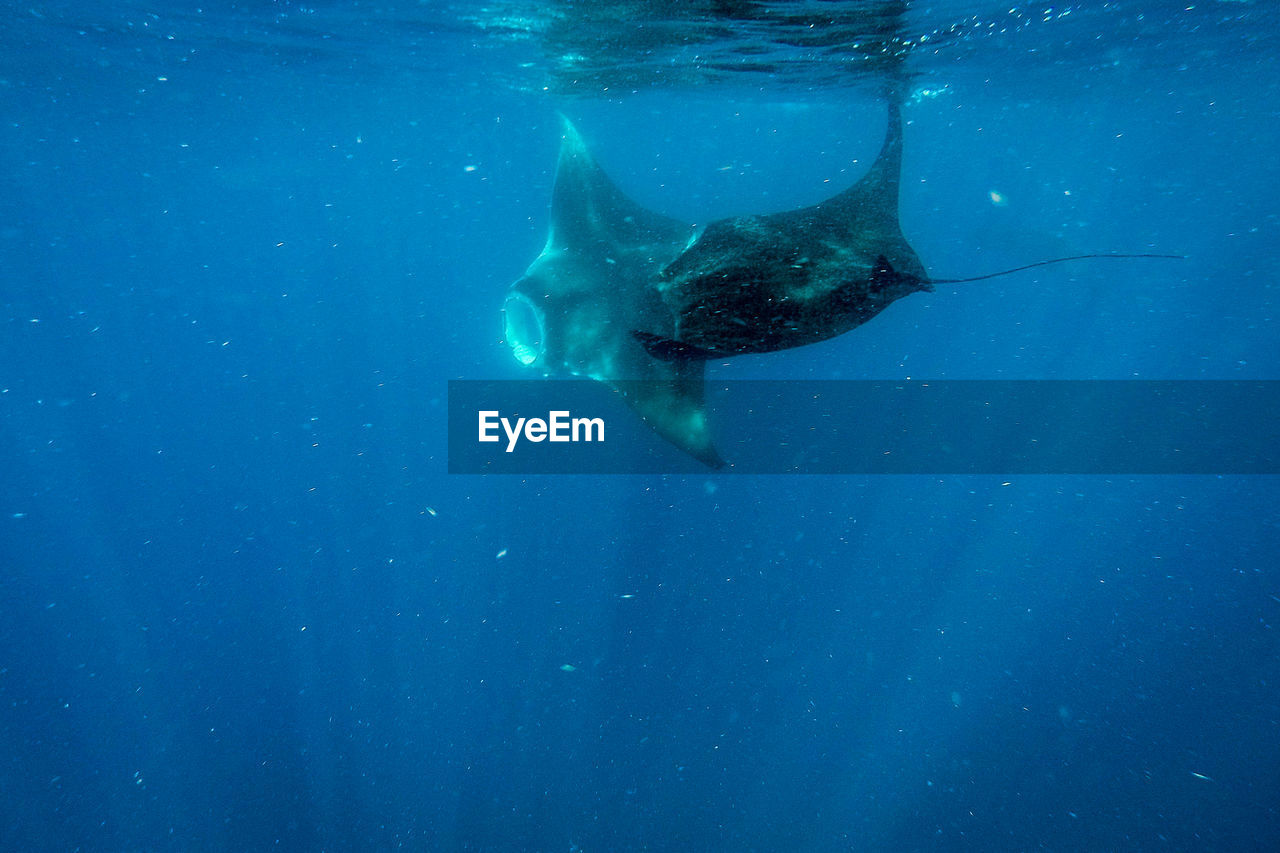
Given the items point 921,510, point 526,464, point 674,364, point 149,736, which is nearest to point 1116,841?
point 921,510

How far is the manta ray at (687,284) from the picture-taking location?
4.07 m

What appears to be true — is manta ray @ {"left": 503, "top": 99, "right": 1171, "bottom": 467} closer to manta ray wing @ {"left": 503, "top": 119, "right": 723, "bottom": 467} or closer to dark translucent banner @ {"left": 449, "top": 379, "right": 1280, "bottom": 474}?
manta ray wing @ {"left": 503, "top": 119, "right": 723, "bottom": 467}

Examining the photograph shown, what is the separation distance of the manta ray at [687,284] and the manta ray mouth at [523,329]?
0.7 inches

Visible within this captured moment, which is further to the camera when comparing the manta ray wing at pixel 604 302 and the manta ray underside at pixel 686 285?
the manta ray wing at pixel 604 302

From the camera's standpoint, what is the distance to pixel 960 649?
1143 cm

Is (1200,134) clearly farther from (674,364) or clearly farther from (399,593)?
(399,593)

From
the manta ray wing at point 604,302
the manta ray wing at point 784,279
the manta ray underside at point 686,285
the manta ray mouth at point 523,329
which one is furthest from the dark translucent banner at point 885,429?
the manta ray wing at point 784,279

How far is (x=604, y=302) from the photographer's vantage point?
6121mm

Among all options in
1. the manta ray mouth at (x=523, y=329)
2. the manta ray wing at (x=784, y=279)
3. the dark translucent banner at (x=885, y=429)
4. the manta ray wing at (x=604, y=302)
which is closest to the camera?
the manta ray wing at (x=784, y=279)

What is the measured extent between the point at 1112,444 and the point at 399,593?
19.1 meters

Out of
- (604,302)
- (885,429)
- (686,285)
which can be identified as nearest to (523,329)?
(604,302)

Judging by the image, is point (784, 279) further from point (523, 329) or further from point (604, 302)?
point (523, 329)

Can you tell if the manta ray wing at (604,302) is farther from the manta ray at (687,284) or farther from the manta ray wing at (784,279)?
the manta ray wing at (784,279)

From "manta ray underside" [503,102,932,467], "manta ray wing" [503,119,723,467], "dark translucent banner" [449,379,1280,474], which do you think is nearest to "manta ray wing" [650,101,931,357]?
"manta ray underside" [503,102,932,467]
